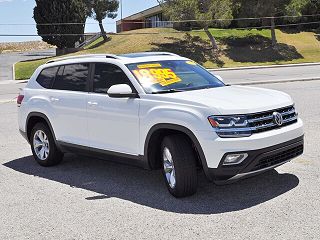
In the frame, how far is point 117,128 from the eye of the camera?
6.01 metres

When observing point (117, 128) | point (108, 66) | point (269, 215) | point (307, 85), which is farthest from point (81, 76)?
point (307, 85)

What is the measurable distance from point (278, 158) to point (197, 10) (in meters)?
31.1

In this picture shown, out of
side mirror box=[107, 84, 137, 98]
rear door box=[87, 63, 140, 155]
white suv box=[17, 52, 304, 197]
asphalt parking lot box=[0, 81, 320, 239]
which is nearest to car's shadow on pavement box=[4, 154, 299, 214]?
asphalt parking lot box=[0, 81, 320, 239]

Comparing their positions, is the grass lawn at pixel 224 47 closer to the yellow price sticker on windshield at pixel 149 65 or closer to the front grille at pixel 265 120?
the yellow price sticker on windshield at pixel 149 65

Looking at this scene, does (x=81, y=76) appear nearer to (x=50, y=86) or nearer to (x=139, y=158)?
(x=50, y=86)

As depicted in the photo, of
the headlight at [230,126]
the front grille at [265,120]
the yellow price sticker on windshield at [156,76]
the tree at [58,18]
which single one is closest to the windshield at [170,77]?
the yellow price sticker on windshield at [156,76]

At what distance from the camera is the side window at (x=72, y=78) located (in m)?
6.71

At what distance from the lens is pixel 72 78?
22.9 ft

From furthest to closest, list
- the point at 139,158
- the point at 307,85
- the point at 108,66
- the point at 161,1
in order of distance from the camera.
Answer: the point at 161,1, the point at 307,85, the point at 108,66, the point at 139,158

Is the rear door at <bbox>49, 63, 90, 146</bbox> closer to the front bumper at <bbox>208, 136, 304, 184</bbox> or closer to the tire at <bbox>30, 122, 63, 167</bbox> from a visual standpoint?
the tire at <bbox>30, 122, 63, 167</bbox>

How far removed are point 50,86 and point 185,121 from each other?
3.07 metres

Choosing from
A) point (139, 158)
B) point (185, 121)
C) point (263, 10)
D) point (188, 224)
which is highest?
point (263, 10)

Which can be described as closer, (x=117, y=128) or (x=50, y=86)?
(x=117, y=128)

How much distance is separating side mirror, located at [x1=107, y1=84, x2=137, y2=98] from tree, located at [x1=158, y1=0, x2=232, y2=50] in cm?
2986
